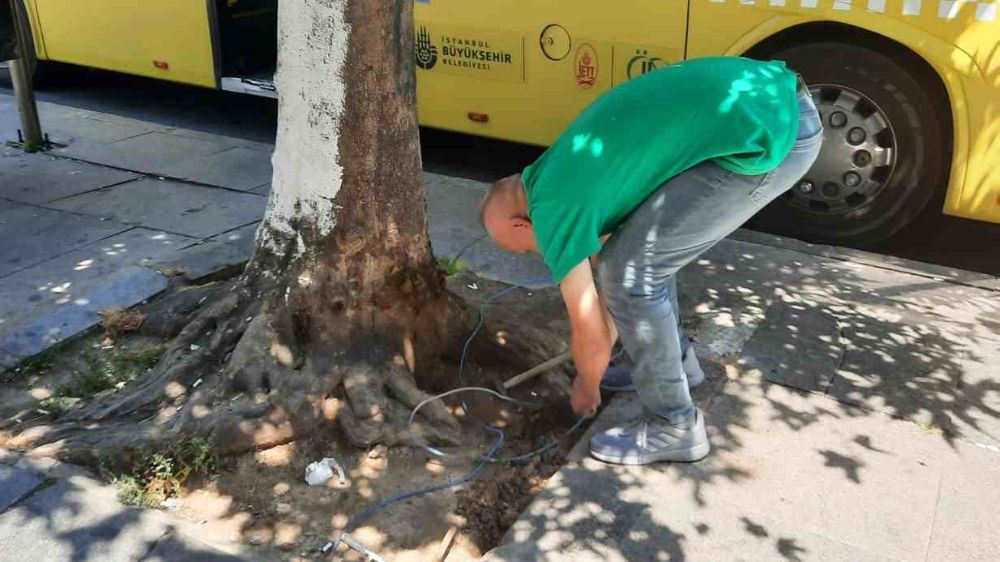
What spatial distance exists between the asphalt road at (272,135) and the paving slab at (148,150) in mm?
549

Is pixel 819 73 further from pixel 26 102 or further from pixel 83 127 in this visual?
pixel 83 127

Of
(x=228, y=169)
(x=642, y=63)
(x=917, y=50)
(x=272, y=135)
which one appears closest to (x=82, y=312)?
(x=228, y=169)

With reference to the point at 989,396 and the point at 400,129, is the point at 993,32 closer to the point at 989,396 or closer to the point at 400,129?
the point at 989,396

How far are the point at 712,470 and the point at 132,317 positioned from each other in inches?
107

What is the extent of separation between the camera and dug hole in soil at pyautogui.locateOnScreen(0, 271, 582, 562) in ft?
9.95

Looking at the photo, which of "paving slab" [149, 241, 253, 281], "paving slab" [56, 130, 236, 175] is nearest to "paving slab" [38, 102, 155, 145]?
"paving slab" [56, 130, 236, 175]

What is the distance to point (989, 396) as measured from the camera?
148 inches

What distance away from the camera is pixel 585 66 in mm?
5805

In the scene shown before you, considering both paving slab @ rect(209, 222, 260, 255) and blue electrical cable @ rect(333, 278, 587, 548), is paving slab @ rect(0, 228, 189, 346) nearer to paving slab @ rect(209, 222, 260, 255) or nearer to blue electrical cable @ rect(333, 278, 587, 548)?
paving slab @ rect(209, 222, 260, 255)

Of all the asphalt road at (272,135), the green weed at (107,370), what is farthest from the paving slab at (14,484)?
the asphalt road at (272,135)

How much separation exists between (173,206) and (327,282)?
2739 mm

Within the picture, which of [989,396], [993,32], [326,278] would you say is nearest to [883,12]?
[993,32]

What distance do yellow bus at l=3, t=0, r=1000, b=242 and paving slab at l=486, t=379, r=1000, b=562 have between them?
221 centimetres

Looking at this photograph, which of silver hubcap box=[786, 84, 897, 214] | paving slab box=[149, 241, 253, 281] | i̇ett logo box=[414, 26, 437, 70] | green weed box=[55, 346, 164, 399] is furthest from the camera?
i̇ett logo box=[414, 26, 437, 70]
